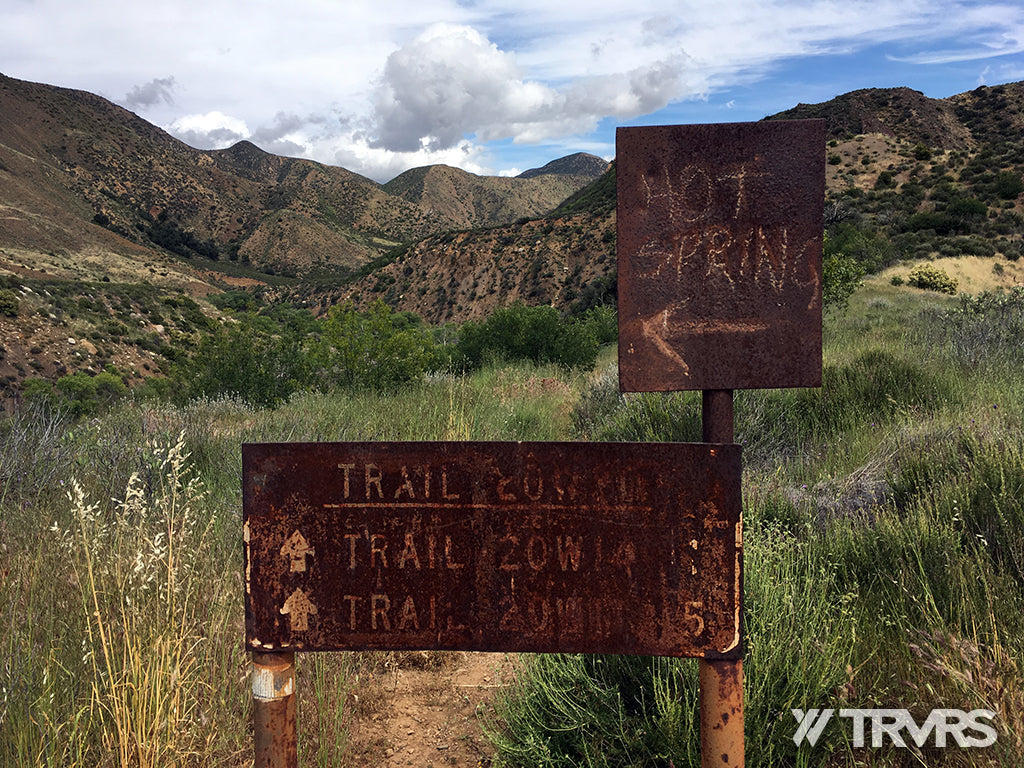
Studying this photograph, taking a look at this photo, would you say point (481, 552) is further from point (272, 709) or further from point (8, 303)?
point (8, 303)

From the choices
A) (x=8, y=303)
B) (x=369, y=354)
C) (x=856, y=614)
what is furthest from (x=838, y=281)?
(x=8, y=303)

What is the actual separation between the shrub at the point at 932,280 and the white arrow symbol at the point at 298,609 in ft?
82.8

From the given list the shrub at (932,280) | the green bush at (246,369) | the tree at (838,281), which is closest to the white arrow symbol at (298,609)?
the green bush at (246,369)

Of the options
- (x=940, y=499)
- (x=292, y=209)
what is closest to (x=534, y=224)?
(x=292, y=209)

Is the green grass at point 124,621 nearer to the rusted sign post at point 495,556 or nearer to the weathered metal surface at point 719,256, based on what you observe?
→ the rusted sign post at point 495,556

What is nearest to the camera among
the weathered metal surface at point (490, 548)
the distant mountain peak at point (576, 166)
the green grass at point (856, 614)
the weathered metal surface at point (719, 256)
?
the weathered metal surface at point (490, 548)

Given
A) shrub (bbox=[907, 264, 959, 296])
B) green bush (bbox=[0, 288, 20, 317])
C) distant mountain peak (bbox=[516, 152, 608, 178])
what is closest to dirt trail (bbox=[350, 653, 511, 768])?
shrub (bbox=[907, 264, 959, 296])

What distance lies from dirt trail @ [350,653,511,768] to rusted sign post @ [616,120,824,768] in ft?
6.24

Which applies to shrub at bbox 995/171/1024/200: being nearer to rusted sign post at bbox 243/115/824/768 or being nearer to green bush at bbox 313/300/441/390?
green bush at bbox 313/300/441/390

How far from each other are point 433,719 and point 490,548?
1896 mm

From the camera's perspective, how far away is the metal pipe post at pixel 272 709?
1420mm

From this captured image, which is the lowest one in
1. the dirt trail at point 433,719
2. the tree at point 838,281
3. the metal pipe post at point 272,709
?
the dirt trail at point 433,719

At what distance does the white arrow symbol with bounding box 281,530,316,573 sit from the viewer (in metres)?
1.40

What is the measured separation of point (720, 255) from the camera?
161cm
